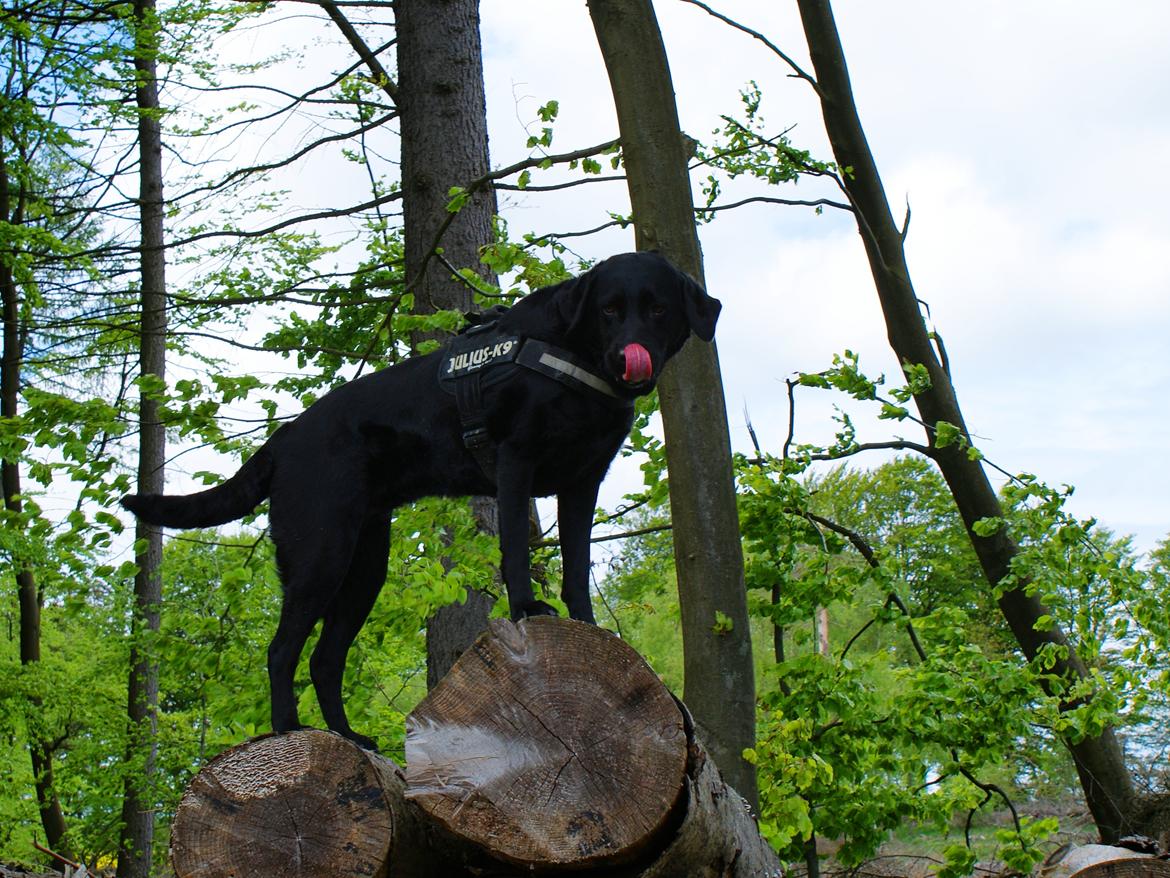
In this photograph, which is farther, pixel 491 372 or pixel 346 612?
pixel 346 612

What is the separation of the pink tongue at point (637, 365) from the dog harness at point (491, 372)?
Result: 0.27 m

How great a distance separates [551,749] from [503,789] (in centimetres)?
18

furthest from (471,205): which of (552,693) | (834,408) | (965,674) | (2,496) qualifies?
(2,496)

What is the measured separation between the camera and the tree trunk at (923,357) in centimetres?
943

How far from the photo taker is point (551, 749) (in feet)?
10.7

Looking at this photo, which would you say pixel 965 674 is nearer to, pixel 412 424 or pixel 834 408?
pixel 834 408

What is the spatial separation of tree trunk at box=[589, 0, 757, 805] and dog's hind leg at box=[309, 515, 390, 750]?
1672 millimetres

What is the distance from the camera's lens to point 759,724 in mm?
6906

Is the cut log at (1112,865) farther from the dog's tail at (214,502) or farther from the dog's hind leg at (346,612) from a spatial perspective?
the dog's tail at (214,502)

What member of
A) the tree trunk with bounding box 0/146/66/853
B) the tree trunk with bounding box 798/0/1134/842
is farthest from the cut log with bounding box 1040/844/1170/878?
the tree trunk with bounding box 0/146/66/853

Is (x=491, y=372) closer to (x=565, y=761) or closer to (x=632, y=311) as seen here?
(x=632, y=311)

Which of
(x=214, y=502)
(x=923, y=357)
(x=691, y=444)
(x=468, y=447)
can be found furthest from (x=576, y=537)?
(x=923, y=357)

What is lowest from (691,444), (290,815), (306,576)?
(290,815)

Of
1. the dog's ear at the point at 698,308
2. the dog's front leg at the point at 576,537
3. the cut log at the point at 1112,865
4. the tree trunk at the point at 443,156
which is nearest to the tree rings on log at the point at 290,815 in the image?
the dog's front leg at the point at 576,537
